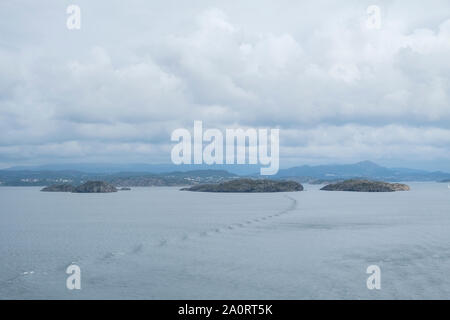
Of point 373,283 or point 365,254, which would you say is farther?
point 365,254

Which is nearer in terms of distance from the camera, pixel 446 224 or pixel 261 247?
pixel 261 247
